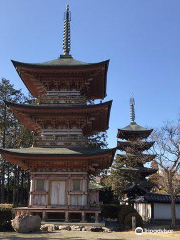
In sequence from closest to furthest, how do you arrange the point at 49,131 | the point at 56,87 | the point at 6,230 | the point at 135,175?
1. the point at 6,230
2. the point at 49,131
3. the point at 56,87
4. the point at 135,175

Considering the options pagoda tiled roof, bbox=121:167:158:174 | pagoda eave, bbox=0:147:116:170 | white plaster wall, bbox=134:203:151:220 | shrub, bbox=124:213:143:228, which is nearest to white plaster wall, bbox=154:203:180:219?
white plaster wall, bbox=134:203:151:220

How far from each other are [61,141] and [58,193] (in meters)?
4.47

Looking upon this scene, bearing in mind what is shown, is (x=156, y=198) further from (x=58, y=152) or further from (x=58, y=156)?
(x=58, y=156)

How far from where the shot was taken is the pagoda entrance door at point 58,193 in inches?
870

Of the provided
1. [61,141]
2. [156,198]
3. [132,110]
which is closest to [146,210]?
[156,198]

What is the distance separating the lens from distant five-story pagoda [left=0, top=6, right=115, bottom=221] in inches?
836

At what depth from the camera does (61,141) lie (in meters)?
23.7

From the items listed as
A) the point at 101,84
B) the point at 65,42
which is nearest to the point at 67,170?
the point at 101,84

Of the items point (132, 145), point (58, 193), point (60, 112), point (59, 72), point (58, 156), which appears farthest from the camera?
point (132, 145)

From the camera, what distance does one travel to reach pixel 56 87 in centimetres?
2580

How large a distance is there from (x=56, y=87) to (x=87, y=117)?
4.65 metres

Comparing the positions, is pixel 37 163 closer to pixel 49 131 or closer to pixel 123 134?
pixel 49 131

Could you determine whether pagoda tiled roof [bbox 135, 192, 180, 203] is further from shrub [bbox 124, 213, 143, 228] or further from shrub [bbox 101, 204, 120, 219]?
shrub [bbox 101, 204, 120, 219]

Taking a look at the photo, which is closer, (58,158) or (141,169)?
(58,158)
